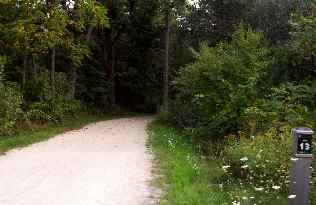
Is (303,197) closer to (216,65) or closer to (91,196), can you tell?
(91,196)

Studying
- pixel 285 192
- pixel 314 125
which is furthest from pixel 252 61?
pixel 285 192

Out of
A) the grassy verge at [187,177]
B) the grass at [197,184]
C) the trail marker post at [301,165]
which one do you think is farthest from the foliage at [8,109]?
the trail marker post at [301,165]

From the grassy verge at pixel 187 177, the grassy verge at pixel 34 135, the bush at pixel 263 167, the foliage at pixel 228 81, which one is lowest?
the grassy verge at pixel 34 135

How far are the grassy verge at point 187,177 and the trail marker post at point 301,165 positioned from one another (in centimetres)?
163

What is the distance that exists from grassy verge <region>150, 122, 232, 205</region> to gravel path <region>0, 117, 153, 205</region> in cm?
38

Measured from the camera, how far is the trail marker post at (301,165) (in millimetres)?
7199

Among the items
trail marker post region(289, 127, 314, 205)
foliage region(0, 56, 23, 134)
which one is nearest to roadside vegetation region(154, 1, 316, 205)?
trail marker post region(289, 127, 314, 205)

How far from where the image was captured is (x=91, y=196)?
956cm

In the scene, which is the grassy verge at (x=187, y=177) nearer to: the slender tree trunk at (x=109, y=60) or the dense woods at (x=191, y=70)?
the dense woods at (x=191, y=70)

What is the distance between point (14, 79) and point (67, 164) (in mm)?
17297

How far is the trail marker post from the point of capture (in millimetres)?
7199

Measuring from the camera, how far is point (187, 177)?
1131 cm

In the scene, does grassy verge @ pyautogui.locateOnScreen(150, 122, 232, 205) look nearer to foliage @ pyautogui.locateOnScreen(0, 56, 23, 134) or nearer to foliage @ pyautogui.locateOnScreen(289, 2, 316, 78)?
foliage @ pyautogui.locateOnScreen(289, 2, 316, 78)

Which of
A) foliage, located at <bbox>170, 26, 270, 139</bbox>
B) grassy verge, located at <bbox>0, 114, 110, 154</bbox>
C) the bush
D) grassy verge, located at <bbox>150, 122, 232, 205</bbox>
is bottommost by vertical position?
grassy verge, located at <bbox>0, 114, 110, 154</bbox>
